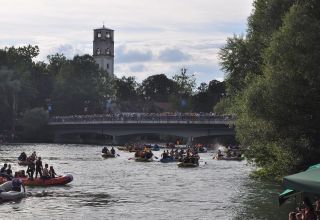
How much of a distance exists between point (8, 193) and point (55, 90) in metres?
112

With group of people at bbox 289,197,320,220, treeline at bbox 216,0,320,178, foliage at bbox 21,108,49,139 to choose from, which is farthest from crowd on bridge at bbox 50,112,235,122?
group of people at bbox 289,197,320,220

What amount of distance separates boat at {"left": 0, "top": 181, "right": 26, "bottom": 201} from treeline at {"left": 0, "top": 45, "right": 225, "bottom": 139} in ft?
292

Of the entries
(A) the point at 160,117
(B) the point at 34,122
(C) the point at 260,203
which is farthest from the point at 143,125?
(C) the point at 260,203

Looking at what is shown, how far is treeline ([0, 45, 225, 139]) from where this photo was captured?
127 meters

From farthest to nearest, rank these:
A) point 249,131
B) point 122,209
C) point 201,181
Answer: point 201,181 < point 249,131 < point 122,209

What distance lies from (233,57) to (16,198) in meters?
19.5

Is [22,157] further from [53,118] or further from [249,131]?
[53,118]

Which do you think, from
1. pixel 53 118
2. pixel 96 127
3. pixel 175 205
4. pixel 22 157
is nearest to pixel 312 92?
pixel 175 205

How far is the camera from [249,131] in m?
39.5

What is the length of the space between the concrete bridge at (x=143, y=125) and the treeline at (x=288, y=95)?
4866 centimetres

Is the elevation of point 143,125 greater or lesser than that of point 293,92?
lesser

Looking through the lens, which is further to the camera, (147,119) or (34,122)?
(34,122)

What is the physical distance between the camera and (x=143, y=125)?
111 m

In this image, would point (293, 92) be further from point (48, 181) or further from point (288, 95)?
point (48, 181)
